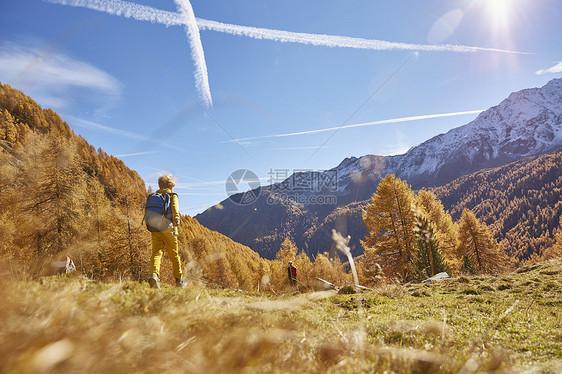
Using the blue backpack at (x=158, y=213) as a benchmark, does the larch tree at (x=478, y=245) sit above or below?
below

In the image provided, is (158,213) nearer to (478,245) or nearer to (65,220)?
(65,220)

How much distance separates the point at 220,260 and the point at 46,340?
43.8 metres

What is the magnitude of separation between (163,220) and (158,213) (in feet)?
0.63

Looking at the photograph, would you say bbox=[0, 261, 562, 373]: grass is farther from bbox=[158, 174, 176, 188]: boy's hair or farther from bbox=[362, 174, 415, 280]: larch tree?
bbox=[362, 174, 415, 280]: larch tree

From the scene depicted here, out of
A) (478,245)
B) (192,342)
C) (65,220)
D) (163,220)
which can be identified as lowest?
(478,245)

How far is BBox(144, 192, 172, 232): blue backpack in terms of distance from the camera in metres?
5.71

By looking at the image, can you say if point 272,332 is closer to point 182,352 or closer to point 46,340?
point 182,352

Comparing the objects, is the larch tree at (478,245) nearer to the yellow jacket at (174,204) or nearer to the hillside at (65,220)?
the hillside at (65,220)

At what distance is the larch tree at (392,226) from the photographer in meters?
23.8

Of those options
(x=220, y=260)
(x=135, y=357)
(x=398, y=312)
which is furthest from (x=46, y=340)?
(x=220, y=260)

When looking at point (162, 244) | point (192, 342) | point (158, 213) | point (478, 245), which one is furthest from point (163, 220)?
point (478, 245)

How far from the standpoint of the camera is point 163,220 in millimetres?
5805

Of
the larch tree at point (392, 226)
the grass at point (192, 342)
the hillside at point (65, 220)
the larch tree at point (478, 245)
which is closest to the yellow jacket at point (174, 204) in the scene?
the grass at point (192, 342)

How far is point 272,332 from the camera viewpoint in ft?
5.98
